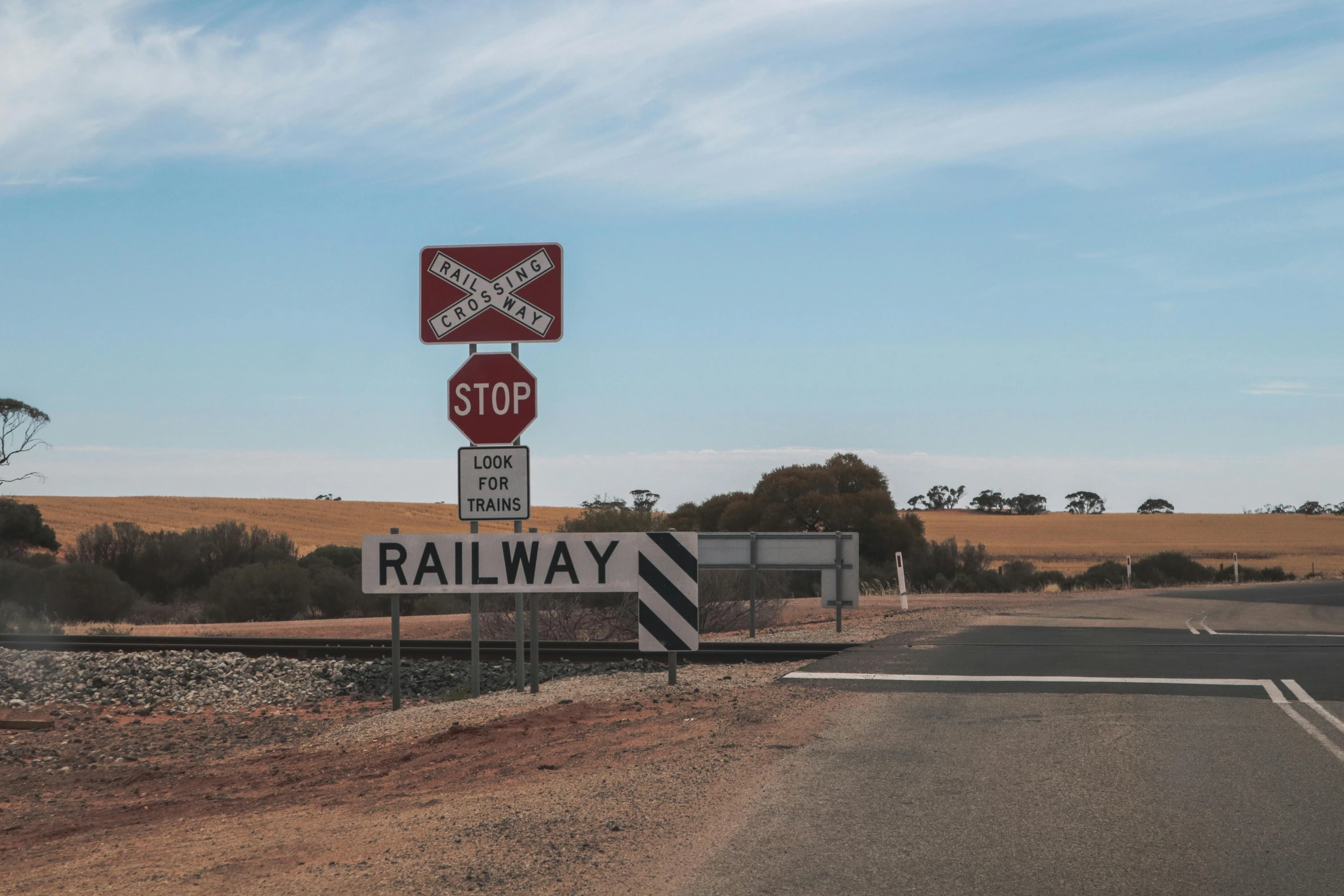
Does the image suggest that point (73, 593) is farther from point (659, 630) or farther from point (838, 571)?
point (659, 630)

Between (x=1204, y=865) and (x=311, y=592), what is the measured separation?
97.2ft

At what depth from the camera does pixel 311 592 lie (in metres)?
32.6

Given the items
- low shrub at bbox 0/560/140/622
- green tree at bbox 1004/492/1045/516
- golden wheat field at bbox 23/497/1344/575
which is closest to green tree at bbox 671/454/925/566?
golden wheat field at bbox 23/497/1344/575

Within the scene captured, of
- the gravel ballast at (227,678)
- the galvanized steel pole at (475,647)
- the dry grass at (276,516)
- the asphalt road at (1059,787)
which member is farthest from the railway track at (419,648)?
the dry grass at (276,516)

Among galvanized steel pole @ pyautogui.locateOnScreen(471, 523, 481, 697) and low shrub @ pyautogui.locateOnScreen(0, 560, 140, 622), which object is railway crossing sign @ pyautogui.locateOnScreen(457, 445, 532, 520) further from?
low shrub @ pyautogui.locateOnScreen(0, 560, 140, 622)

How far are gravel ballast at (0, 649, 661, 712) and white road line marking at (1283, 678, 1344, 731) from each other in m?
6.82

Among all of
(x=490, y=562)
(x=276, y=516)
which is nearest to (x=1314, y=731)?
(x=490, y=562)

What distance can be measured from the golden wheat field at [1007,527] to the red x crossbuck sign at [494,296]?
4336 cm

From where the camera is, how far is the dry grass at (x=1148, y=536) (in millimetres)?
71500

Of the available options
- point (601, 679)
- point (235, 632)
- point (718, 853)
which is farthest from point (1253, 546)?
point (718, 853)

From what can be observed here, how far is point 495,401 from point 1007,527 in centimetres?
10038

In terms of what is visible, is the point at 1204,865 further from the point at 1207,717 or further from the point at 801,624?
the point at 801,624

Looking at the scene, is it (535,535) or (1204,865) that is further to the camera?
(535,535)

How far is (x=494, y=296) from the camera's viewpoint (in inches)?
Result: 486
